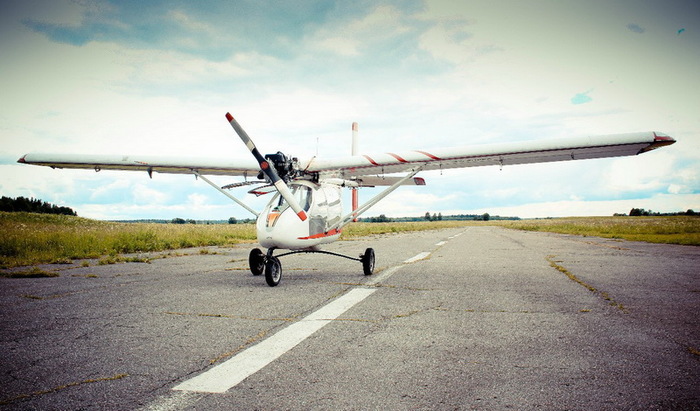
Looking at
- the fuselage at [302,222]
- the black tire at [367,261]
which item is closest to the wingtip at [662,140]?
the black tire at [367,261]

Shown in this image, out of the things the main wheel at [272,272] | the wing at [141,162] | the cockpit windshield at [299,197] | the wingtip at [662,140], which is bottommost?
the main wheel at [272,272]

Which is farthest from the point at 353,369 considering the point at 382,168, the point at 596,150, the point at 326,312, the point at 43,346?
the point at 596,150

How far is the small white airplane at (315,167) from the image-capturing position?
7371mm

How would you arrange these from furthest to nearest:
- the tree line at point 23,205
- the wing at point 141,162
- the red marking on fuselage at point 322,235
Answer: the tree line at point 23,205 → the wing at point 141,162 → the red marking on fuselage at point 322,235

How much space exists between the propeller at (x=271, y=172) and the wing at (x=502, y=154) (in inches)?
62.6

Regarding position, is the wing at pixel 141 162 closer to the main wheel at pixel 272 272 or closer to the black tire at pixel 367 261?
the black tire at pixel 367 261

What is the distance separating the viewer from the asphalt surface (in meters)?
2.45

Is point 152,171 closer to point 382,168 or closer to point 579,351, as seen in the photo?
point 382,168

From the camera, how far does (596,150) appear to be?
360 inches

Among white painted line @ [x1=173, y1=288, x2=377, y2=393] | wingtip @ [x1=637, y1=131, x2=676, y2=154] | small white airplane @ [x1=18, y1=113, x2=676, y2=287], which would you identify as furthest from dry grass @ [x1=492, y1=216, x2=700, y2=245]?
white painted line @ [x1=173, y1=288, x2=377, y2=393]

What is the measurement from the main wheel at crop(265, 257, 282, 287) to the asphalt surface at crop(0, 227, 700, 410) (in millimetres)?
184

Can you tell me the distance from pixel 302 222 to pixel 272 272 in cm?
119

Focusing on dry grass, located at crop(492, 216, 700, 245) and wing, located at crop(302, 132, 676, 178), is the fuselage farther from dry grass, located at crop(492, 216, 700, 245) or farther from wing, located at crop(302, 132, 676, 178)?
dry grass, located at crop(492, 216, 700, 245)

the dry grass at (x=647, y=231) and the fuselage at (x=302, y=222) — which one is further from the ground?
the fuselage at (x=302, y=222)
